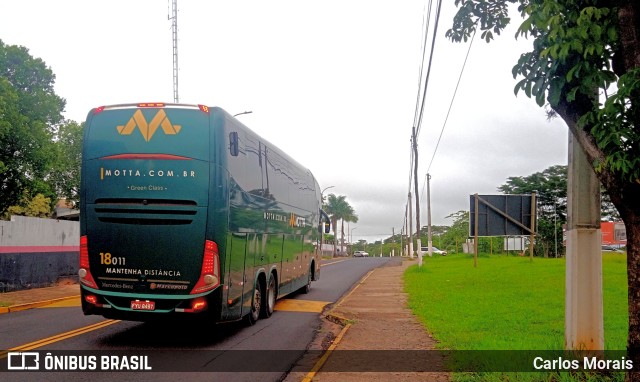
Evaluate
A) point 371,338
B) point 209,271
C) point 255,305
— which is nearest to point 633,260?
point 371,338

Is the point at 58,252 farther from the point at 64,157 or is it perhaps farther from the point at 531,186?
the point at 531,186

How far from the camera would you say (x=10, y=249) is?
16500 mm

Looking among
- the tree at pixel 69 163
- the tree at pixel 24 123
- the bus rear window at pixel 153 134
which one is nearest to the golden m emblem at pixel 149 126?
the bus rear window at pixel 153 134

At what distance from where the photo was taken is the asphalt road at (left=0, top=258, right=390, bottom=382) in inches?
290

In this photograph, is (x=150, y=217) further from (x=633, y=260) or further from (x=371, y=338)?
(x=633, y=260)

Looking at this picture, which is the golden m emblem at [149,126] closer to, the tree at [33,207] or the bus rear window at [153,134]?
the bus rear window at [153,134]

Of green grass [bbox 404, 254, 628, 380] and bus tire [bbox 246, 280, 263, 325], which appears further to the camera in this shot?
bus tire [bbox 246, 280, 263, 325]

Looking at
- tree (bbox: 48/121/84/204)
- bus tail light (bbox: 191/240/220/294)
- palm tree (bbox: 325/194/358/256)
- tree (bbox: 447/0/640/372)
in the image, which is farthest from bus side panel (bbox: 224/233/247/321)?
palm tree (bbox: 325/194/358/256)

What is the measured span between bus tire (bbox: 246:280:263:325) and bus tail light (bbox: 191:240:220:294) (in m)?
2.54

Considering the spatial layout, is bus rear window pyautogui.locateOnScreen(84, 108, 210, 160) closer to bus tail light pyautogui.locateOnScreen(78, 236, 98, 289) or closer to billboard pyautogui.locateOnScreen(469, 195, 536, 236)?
bus tail light pyautogui.locateOnScreen(78, 236, 98, 289)

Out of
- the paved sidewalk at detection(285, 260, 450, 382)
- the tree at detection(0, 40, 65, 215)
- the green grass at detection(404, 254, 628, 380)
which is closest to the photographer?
the paved sidewalk at detection(285, 260, 450, 382)

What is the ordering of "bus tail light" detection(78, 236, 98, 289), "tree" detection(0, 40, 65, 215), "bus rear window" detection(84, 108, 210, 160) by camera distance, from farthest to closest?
"tree" detection(0, 40, 65, 215), "bus tail light" detection(78, 236, 98, 289), "bus rear window" detection(84, 108, 210, 160)

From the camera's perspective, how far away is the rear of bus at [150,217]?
29.5ft

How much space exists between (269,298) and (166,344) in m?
3.73
